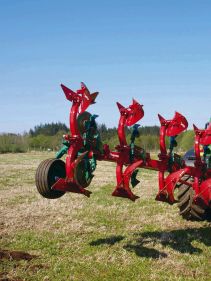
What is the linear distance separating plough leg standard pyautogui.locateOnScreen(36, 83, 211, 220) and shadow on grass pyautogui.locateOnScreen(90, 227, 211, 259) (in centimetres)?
108

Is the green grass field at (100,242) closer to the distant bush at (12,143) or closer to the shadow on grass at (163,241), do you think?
the shadow on grass at (163,241)

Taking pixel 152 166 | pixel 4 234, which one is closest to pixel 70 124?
pixel 152 166

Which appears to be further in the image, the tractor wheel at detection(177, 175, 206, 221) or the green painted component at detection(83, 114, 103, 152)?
the tractor wheel at detection(177, 175, 206, 221)

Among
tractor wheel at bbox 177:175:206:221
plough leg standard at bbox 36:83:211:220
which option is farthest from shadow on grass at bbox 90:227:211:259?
plough leg standard at bbox 36:83:211:220

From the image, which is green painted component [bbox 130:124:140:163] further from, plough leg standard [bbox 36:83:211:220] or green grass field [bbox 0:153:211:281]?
green grass field [bbox 0:153:211:281]

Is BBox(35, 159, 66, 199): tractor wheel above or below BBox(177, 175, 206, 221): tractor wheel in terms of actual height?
above

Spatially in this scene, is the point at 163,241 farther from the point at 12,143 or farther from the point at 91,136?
the point at 12,143

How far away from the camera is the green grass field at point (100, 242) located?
549 cm

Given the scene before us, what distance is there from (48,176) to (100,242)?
208 cm

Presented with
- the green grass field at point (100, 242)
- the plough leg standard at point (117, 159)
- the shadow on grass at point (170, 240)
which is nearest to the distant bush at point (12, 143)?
the green grass field at point (100, 242)

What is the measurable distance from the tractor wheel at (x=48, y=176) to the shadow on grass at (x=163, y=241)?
177 cm

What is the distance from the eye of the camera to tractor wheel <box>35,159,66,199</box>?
534cm

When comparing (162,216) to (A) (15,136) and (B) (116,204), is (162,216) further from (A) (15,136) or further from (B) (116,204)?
(A) (15,136)

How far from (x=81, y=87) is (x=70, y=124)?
0.53m
